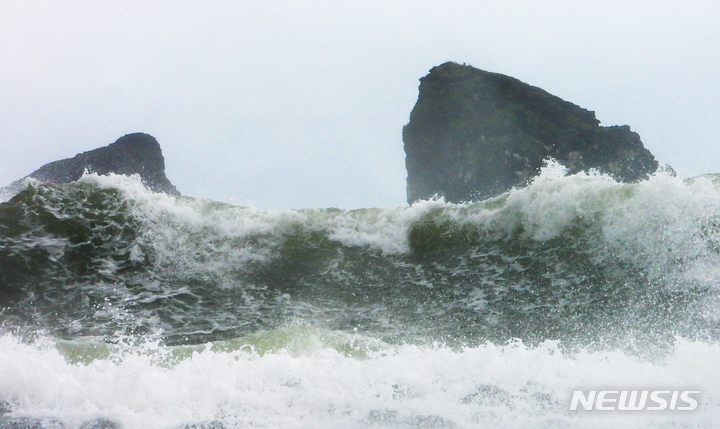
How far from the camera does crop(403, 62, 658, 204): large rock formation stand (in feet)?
106

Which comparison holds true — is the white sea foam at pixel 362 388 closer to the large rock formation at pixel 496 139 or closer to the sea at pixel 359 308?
the sea at pixel 359 308

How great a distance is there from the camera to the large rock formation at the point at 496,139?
106ft

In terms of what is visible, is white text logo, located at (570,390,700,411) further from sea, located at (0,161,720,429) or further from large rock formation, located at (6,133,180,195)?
large rock formation, located at (6,133,180,195)

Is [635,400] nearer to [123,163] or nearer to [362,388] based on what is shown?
[362,388]

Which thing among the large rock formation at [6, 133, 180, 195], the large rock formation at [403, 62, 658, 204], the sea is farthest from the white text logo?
the large rock formation at [6, 133, 180, 195]

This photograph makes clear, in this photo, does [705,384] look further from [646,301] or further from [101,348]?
[101,348]

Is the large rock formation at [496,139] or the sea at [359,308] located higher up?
the large rock formation at [496,139]

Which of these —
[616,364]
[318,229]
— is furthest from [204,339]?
[616,364]

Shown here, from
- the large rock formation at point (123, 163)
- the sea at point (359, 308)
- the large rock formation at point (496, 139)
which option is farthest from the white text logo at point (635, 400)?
the large rock formation at point (123, 163)

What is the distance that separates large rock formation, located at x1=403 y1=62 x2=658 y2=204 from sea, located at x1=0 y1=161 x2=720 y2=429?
24387mm

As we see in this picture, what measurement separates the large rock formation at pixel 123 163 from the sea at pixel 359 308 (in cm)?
2384

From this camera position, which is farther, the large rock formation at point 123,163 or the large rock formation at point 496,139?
the large rock formation at point 496,139

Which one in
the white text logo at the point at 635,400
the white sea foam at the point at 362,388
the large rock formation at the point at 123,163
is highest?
the large rock formation at the point at 123,163

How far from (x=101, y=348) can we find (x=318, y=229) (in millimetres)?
4311
